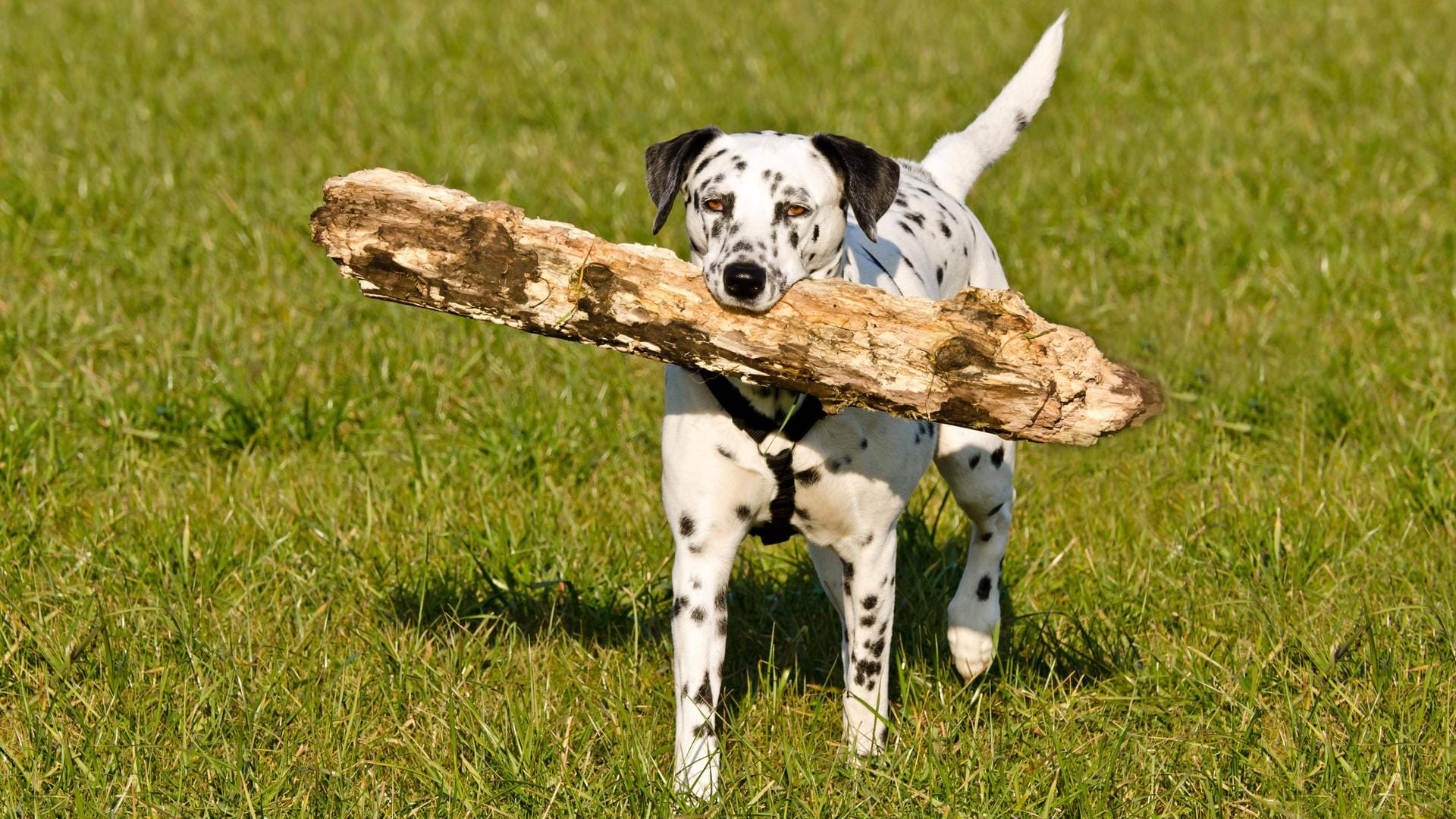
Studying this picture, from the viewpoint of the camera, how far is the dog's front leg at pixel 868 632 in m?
5.01

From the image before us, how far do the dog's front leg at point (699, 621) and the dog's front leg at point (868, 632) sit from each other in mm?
421

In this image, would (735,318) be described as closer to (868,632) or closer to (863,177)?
(863,177)

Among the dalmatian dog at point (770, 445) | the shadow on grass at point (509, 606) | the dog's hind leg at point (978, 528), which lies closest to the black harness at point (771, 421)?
the dalmatian dog at point (770, 445)

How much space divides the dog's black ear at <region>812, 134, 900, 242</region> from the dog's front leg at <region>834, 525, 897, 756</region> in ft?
3.19

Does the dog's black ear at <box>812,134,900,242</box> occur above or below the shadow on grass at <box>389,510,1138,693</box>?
above

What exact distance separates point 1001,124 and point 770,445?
2432mm

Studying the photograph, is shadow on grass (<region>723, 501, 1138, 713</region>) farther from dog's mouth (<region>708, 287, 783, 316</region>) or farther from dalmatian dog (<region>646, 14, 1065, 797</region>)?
dog's mouth (<region>708, 287, 783, 316</region>)

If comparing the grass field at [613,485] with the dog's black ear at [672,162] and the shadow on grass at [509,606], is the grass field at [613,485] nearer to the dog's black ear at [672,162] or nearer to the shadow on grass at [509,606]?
the shadow on grass at [509,606]

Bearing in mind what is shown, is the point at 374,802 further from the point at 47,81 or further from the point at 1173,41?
the point at 1173,41

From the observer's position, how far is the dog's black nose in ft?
14.3

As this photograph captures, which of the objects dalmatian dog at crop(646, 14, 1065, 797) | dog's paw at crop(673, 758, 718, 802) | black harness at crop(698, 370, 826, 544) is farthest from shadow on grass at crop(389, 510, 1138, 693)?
black harness at crop(698, 370, 826, 544)

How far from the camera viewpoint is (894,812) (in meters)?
4.48

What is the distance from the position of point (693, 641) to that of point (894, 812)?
2.57 ft

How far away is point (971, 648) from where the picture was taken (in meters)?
5.62
